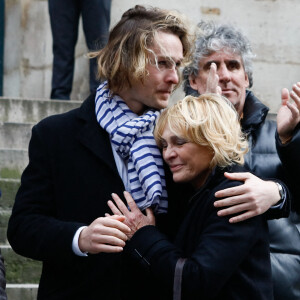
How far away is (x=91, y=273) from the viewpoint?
339 centimetres

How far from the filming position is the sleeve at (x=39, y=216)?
3291 mm

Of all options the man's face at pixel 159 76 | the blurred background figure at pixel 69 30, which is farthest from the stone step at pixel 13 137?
the man's face at pixel 159 76

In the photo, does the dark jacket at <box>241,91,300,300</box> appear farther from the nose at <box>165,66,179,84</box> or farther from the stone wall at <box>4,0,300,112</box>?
the stone wall at <box>4,0,300,112</box>

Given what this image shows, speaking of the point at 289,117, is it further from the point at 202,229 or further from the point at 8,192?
the point at 8,192

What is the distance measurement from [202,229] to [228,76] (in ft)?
4.26

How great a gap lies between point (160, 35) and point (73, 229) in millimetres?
847

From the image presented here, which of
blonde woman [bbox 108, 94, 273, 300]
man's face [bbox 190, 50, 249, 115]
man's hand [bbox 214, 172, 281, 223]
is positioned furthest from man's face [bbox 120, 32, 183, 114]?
man's face [bbox 190, 50, 249, 115]

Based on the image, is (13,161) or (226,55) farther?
(13,161)

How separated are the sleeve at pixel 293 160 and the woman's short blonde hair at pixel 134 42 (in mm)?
544

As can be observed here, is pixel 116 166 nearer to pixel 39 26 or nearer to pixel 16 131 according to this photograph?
pixel 16 131

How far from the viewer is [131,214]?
10.9 feet

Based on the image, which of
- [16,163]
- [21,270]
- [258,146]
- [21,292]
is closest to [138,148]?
[258,146]

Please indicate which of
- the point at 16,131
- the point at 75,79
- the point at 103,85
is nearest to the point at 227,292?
the point at 103,85

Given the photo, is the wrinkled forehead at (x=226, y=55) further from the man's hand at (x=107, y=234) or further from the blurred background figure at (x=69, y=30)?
the blurred background figure at (x=69, y=30)
